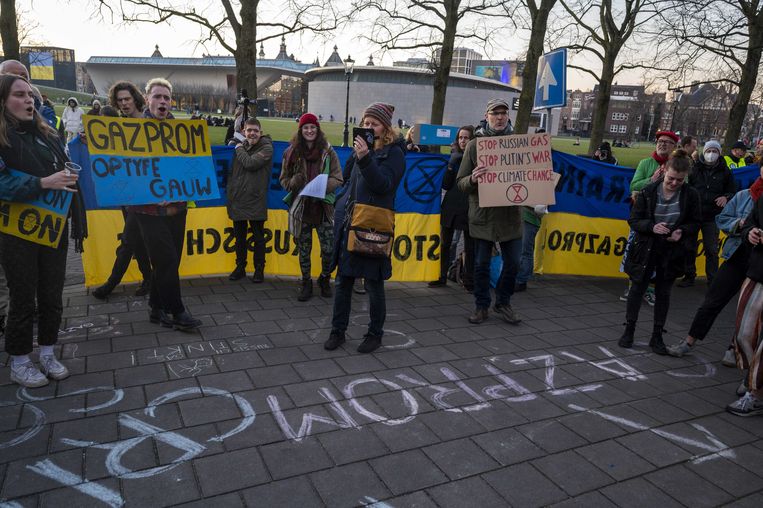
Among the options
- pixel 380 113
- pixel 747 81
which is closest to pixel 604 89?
pixel 747 81

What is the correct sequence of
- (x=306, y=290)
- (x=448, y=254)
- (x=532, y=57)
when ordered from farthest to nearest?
(x=532, y=57) → (x=448, y=254) → (x=306, y=290)

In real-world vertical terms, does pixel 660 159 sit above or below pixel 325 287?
above

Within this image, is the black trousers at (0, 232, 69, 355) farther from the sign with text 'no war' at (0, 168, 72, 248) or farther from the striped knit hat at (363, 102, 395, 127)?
the striped knit hat at (363, 102, 395, 127)

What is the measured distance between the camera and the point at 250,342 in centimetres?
449

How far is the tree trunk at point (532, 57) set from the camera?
39.4ft

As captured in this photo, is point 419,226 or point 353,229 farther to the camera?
point 419,226

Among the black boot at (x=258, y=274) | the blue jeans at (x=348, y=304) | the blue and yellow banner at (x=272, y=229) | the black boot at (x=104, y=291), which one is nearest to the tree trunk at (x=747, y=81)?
the blue and yellow banner at (x=272, y=229)

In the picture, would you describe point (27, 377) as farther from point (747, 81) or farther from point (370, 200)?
point (747, 81)

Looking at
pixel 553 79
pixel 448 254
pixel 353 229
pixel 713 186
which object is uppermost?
pixel 553 79

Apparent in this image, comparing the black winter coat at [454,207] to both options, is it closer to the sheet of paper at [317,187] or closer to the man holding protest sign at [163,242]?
the sheet of paper at [317,187]

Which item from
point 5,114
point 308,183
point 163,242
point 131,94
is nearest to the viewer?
point 5,114

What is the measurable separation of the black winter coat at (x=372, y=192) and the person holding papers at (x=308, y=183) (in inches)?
43.5

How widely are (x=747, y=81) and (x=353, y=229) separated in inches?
548

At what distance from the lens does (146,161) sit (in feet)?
15.1
